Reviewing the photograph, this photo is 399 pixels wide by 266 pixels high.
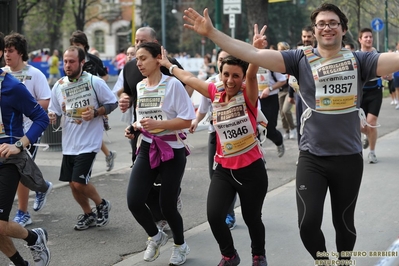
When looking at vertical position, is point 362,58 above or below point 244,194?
above

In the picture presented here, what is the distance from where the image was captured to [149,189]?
614cm

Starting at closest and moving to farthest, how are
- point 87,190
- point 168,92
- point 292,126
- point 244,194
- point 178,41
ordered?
point 244,194 → point 168,92 → point 87,190 → point 292,126 → point 178,41

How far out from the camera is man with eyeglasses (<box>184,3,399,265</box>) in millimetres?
4855

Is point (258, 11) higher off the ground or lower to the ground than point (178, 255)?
higher

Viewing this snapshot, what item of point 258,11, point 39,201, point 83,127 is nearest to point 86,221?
point 39,201

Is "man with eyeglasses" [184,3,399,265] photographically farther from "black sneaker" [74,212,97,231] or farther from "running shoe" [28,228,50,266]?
"black sneaker" [74,212,97,231]

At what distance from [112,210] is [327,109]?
4136 millimetres

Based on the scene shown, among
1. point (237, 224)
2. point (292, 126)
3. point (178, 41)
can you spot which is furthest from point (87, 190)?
point (178, 41)

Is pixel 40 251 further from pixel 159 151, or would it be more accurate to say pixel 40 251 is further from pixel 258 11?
pixel 258 11

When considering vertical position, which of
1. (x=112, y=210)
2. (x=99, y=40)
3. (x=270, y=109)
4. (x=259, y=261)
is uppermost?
(x=99, y=40)

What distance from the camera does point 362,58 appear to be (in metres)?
4.91

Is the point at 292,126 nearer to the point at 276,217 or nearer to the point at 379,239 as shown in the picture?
the point at 276,217

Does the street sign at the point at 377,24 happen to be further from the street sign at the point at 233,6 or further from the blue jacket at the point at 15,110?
the blue jacket at the point at 15,110

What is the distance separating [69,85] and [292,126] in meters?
7.93
